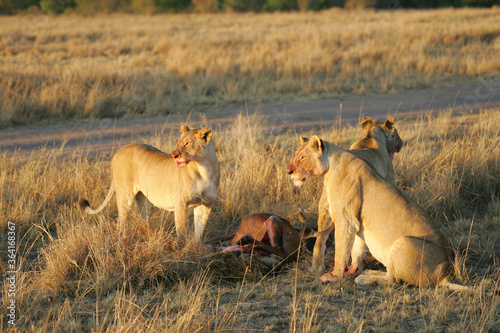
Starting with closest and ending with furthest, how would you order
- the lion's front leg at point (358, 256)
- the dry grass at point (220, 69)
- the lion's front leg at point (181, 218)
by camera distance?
the lion's front leg at point (358, 256)
the lion's front leg at point (181, 218)
the dry grass at point (220, 69)

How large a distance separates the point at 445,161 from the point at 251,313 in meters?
4.32

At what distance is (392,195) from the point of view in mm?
4445

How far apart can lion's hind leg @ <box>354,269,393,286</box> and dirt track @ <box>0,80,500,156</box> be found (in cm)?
470

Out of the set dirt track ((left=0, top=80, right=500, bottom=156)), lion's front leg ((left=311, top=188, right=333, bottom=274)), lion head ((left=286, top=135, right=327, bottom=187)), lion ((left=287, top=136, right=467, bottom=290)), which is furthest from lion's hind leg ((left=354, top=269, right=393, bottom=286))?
dirt track ((left=0, top=80, right=500, bottom=156))

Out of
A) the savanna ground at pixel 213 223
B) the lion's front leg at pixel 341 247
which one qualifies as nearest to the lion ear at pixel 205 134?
the savanna ground at pixel 213 223

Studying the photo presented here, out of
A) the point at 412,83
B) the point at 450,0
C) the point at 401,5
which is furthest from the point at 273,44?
the point at 450,0

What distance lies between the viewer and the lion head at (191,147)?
206 inches

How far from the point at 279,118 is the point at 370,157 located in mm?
6663

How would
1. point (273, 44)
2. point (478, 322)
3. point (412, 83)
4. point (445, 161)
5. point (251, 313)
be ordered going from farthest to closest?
point (273, 44) < point (412, 83) < point (445, 161) < point (251, 313) < point (478, 322)

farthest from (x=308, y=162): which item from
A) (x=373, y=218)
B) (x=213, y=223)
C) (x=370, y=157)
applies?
(x=213, y=223)

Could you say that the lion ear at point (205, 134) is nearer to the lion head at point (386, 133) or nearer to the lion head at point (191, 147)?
the lion head at point (191, 147)

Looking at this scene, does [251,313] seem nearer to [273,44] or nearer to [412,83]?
[412,83]

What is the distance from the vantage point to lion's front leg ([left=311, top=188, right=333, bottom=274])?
479 cm

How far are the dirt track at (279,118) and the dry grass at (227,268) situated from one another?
85.4 inches
